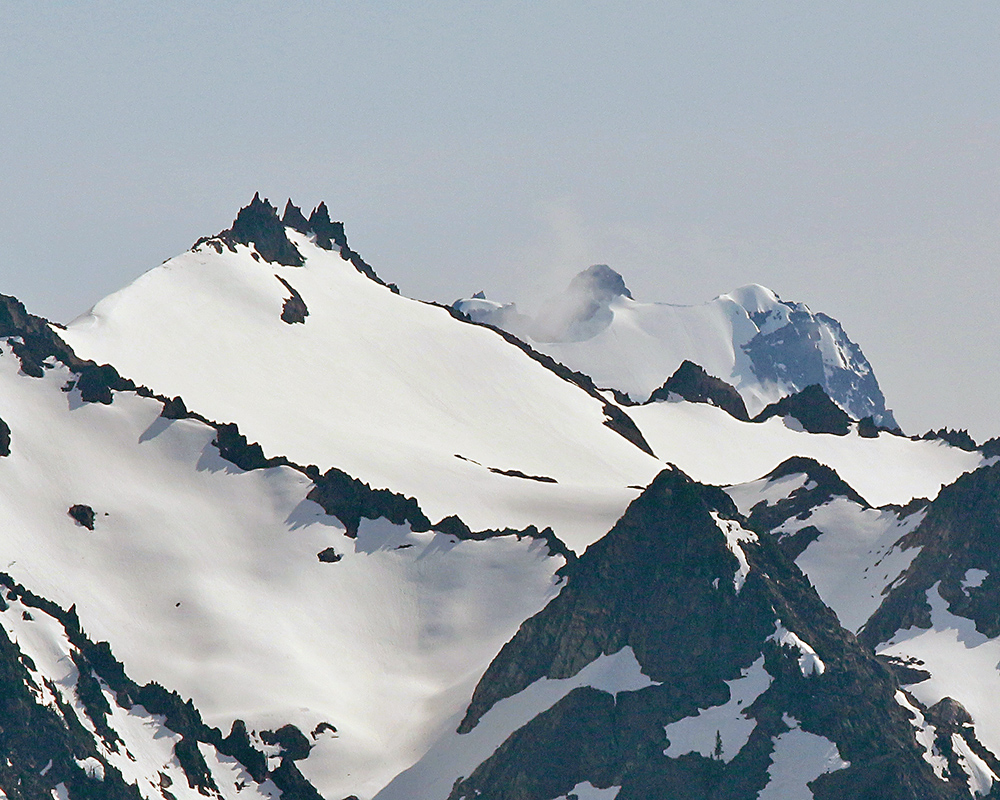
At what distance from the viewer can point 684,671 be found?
566 ft

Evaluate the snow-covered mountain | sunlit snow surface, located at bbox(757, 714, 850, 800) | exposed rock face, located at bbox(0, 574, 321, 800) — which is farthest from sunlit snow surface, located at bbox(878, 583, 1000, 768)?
exposed rock face, located at bbox(0, 574, 321, 800)

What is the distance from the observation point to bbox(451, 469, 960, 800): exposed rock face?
164625 millimetres

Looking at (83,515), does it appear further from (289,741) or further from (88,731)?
(88,731)

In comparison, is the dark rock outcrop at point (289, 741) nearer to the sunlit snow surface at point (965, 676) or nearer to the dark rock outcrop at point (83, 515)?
the dark rock outcrop at point (83, 515)

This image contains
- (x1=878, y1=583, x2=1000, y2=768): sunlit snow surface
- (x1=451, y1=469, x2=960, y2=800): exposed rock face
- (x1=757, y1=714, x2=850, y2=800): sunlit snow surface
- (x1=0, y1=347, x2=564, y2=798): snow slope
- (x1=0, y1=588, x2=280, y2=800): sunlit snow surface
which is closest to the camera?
(x1=0, y1=588, x2=280, y2=800): sunlit snow surface

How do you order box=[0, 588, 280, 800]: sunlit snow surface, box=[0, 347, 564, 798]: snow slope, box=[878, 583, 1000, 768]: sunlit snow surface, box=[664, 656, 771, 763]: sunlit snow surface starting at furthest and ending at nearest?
box=[878, 583, 1000, 768]: sunlit snow surface < box=[0, 347, 564, 798]: snow slope < box=[664, 656, 771, 763]: sunlit snow surface < box=[0, 588, 280, 800]: sunlit snow surface

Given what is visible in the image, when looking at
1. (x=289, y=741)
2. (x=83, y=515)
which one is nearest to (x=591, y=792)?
(x=289, y=741)

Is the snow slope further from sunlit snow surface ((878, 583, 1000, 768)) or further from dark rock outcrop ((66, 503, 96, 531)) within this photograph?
sunlit snow surface ((878, 583, 1000, 768))

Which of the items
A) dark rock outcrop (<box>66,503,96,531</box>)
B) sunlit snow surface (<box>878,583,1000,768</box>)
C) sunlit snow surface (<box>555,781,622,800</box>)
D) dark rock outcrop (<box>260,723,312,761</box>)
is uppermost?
sunlit snow surface (<box>878,583,1000,768</box>)

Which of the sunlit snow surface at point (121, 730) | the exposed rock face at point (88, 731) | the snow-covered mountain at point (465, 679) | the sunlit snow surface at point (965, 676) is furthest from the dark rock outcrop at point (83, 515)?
the sunlit snow surface at point (965, 676)

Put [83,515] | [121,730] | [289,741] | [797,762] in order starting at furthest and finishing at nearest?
[83,515]
[289,741]
[797,762]
[121,730]

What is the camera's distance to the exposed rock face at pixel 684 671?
165 metres

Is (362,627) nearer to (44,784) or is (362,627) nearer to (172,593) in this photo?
(172,593)

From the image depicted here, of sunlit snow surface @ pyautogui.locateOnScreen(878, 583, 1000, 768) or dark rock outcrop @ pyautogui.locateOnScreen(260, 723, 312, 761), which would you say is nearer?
dark rock outcrop @ pyautogui.locateOnScreen(260, 723, 312, 761)
